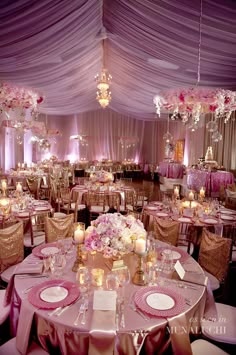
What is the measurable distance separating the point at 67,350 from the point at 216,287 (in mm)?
1693

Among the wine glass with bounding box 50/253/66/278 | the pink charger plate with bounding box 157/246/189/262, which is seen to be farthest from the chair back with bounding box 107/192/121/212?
the wine glass with bounding box 50/253/66/278

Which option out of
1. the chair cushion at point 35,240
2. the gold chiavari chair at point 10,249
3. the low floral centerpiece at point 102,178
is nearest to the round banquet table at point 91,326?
the gold chiavari chair at point 10,249

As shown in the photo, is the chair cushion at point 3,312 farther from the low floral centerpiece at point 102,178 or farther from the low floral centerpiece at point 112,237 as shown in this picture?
the low floral centerpiece at point 102,178

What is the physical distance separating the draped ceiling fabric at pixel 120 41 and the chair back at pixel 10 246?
7.06 ft

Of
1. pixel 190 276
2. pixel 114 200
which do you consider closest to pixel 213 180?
pixel 114 200

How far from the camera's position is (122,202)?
6578mm

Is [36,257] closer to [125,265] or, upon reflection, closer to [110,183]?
[125,265]

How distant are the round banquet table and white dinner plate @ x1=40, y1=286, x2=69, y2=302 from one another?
0.10 meters

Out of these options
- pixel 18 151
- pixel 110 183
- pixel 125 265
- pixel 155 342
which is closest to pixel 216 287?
pixel 125 265

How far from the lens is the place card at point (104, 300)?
Answer: 5.99 ft

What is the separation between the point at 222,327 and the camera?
7.19 feet

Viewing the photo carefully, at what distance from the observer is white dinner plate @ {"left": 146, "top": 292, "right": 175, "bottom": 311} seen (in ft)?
6.17

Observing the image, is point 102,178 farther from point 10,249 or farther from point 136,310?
point 136,310

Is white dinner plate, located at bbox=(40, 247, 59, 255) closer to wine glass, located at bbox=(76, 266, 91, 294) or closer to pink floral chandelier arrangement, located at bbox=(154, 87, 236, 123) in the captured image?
wine glass, located at bbox=(76, 266, 91, 294)
